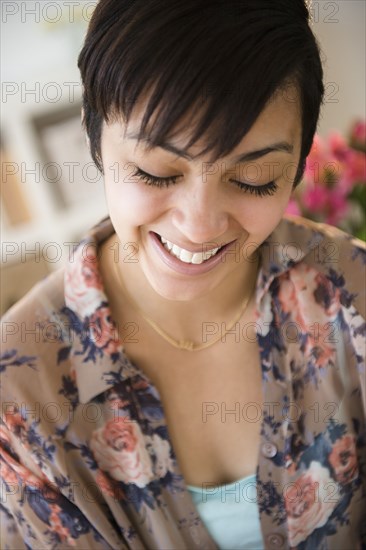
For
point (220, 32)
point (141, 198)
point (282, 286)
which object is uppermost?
point (220, 32)

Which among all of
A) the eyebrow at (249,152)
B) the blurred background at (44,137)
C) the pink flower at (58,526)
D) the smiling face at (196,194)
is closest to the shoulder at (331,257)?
the smiling face at (196,194)

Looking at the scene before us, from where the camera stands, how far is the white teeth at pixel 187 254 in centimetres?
81

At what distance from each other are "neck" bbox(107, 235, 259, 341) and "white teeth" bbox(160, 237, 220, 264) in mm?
151

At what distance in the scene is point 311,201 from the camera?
1.45 meters

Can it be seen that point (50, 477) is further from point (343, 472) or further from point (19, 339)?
point (343, 472)

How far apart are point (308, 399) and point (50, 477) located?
0.40m

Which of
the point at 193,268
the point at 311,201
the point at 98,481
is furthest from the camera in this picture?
the point at 311,201

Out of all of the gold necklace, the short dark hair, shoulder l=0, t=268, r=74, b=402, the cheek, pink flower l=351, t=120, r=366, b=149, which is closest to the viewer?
the short dark hair

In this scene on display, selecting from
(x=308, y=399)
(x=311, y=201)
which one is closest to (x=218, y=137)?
(x=308, y=399)

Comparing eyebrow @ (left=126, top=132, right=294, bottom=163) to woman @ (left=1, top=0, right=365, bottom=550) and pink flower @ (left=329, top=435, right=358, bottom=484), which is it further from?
pink flower @ (left=329, top=435, right=358, bottom=484)

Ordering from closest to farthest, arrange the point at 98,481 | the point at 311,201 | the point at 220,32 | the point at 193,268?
the point at 220,32 < the point at 193,268 < the point at 98,481 < the point at 311,201

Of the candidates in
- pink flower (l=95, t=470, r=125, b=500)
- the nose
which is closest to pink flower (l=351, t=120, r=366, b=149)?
the nose

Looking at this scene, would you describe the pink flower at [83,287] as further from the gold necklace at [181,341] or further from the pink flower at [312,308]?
the pink flower at [312,308]

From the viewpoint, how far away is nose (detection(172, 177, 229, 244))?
73 cm
